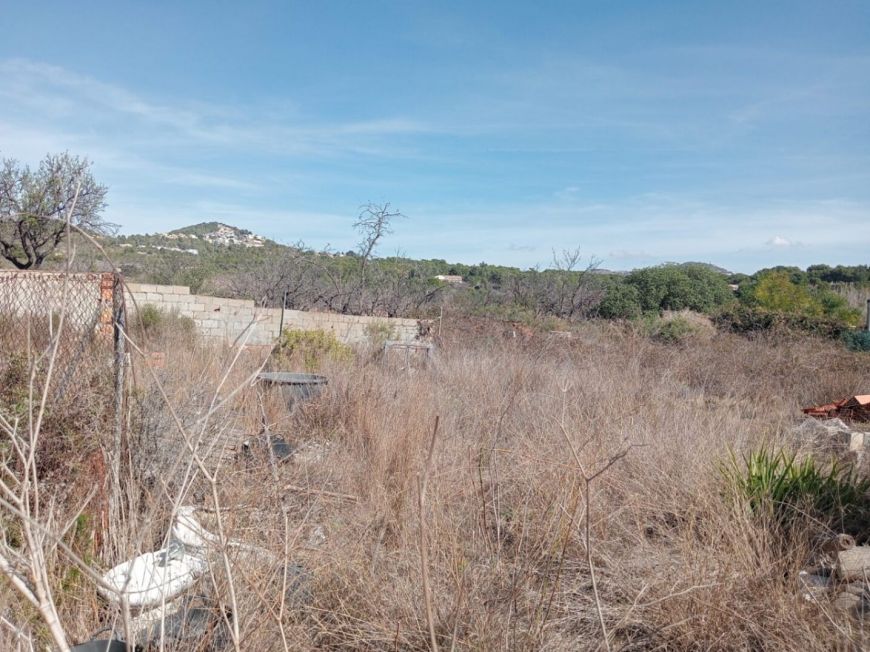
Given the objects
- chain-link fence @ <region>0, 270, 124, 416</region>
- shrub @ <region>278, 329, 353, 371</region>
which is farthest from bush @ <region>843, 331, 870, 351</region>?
chain-link fence @ <region>0, 270, 124, 416</region>

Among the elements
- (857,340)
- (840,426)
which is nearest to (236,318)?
(840,426)

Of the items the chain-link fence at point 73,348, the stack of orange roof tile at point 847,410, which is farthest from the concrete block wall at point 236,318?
the chain-link fence at point 73,348

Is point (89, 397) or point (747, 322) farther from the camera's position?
point (747, 322)

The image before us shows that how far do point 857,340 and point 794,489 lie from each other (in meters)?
14.7

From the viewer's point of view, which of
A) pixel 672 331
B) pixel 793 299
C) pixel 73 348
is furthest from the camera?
pixel 793 299

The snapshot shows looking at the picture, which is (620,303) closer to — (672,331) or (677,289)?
(677,289)

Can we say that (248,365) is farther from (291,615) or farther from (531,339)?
(531,339)

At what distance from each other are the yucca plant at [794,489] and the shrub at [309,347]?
6.87 metres

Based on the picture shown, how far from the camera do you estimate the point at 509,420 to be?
6152mm

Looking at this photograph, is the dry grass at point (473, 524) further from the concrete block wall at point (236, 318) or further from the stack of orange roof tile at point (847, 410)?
the concrete block wall at point (236, 318)

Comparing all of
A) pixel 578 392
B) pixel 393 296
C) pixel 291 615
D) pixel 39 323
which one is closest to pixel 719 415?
pixel 578 392

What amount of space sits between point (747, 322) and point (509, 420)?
15.9m

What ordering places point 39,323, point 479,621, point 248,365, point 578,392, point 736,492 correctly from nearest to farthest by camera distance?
point 479,621 → point 736,492 → point 39,323 → point 578,392 → point 248,365

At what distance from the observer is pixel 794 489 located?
14.0 ft
